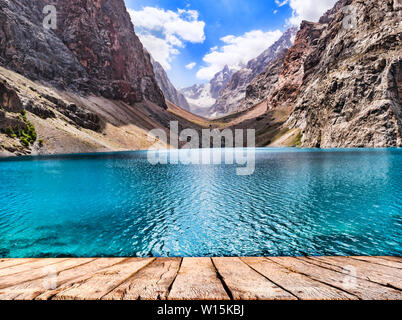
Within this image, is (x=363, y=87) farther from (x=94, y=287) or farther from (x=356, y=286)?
(x=94, y=287)

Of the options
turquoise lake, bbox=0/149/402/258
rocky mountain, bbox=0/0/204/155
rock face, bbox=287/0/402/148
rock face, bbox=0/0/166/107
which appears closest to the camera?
turquoise lake, bbox=0/149/402/258

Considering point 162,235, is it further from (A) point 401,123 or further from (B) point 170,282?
(A) point 401,123

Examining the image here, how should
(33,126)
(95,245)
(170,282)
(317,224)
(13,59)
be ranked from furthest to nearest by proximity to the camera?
(13,59)
(33,126)
(317,224)
(95,245)
(170,282)

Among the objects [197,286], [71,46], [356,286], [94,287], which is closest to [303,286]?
[356,286]

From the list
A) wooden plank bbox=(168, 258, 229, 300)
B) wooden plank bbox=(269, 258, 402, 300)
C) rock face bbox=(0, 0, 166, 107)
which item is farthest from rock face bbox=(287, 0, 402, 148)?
rock face bbox=(0, 0, 166, 107)

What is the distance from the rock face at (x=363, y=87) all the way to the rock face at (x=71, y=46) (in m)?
151

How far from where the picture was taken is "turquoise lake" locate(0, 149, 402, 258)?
38.9 ft

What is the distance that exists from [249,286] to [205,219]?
502 inches

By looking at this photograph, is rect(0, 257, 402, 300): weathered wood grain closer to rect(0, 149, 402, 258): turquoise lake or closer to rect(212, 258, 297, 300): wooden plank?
rect(212, 258, 297, 300): wooden plank

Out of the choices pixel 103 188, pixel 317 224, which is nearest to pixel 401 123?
pixel 317 224

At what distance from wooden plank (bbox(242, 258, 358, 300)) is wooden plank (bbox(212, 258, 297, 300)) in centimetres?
18

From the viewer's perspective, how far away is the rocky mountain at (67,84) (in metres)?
84.9

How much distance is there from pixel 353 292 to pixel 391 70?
12170cm

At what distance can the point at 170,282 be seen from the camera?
13.6ft
